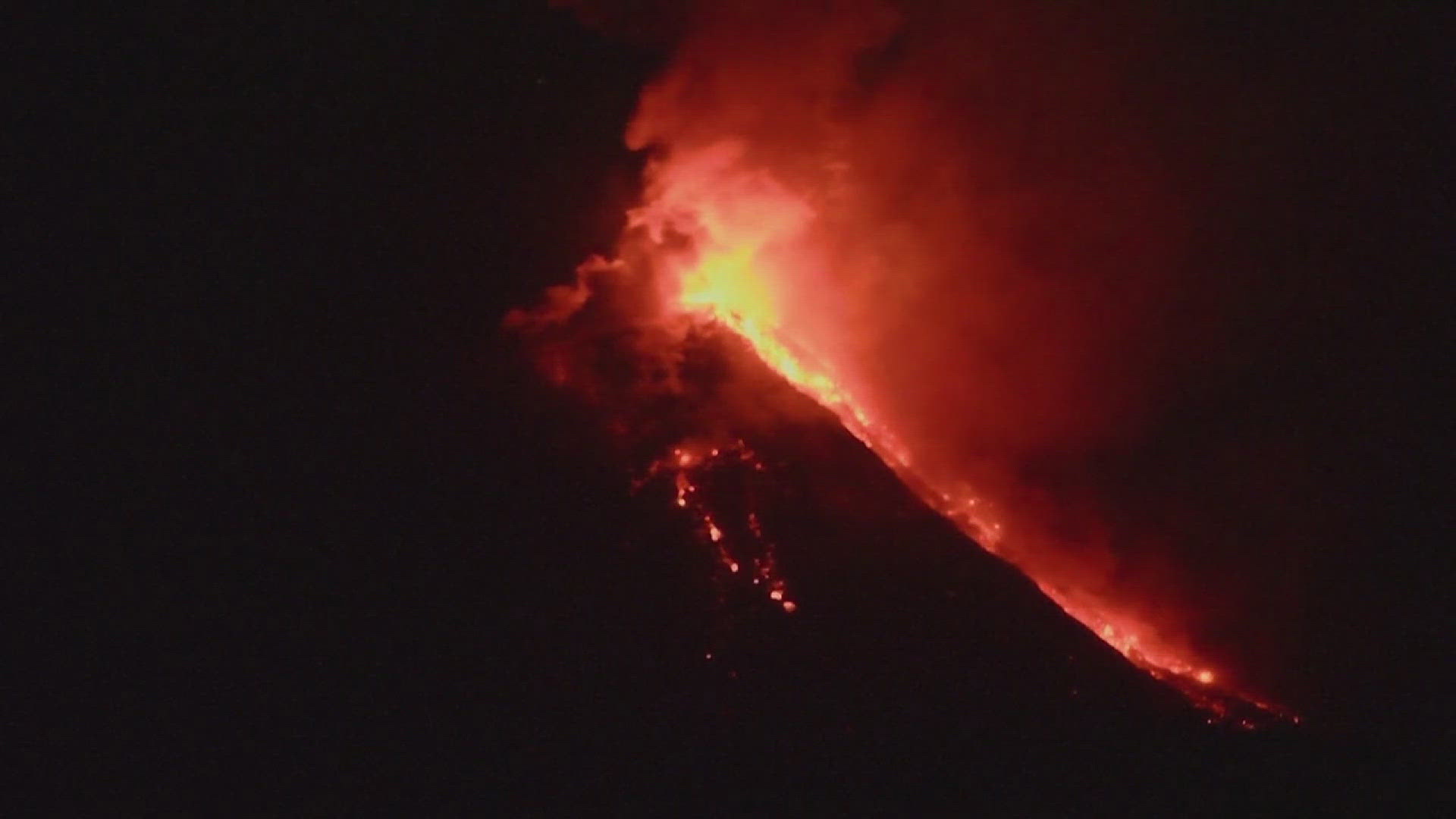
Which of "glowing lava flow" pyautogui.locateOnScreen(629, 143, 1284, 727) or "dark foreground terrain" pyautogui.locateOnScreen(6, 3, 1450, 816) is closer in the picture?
"dark foreground terrain" pyautogui.locateOnScreen(6, 3, 1450, 816)

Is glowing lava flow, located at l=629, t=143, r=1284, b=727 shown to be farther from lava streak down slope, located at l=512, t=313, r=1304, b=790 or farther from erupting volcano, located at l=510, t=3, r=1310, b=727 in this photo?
lava streak down slope, located at l=512, t=313, r=1304, b=790

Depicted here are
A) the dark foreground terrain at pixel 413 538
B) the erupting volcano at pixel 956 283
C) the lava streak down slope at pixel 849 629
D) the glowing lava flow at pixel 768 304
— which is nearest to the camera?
the dark foreground terrain at pixel 413 538

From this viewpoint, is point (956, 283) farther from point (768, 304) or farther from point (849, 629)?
point (849, 629)

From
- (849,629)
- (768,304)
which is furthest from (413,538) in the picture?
(768,304)

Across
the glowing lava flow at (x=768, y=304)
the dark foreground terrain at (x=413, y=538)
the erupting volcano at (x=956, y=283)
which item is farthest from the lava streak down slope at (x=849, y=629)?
the erupting volcano at (x=956, y=283)

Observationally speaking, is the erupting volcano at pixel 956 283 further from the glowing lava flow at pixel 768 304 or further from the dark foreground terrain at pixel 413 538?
the dark foreground terrain at pixel 413 538

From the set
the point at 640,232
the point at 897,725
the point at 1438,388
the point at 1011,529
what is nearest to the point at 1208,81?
the point at 1438,388

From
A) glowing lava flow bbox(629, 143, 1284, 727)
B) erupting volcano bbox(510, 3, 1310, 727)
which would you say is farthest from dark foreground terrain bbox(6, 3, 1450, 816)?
erupting volcano bbox(510, 3, 1310, 727)
